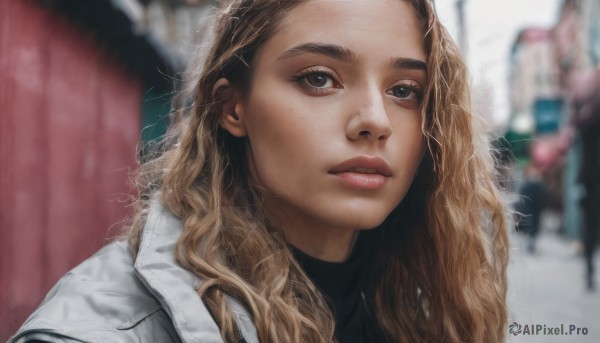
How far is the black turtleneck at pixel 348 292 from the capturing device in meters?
1.88

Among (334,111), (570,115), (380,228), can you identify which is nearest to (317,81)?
(334,111)

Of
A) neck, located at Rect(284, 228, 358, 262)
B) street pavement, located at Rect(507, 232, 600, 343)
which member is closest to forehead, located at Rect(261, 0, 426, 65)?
neck, located at Rect(284, 228, 358, 262)

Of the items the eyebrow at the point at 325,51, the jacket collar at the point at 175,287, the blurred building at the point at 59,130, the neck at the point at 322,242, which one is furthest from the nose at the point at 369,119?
Result: the blurred building at the point at 59,130

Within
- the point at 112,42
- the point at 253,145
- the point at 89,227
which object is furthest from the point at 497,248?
the point at 112,42

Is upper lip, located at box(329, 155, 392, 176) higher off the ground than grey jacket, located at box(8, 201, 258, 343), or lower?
higher

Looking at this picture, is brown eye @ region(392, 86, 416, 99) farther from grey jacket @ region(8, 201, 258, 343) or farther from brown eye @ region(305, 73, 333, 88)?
grey jacket @ region(8, 201, 258, 343)

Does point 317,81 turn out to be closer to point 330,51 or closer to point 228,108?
point 330,51

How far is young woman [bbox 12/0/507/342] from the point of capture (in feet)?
4.81

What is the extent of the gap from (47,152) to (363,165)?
341cm

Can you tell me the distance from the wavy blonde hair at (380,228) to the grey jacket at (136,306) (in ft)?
0.14

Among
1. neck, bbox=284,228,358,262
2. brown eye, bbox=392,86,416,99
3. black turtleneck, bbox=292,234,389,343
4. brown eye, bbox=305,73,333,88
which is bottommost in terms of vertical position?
black turtleneck, bbox=292,234,389,343

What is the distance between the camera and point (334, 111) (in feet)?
5.60

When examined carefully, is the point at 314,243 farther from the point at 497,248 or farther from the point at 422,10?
the point at 422,10

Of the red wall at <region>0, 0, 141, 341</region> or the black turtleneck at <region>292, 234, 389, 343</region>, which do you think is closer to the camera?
the black turtleneck at <region>292, 234, 389, 343</region>
